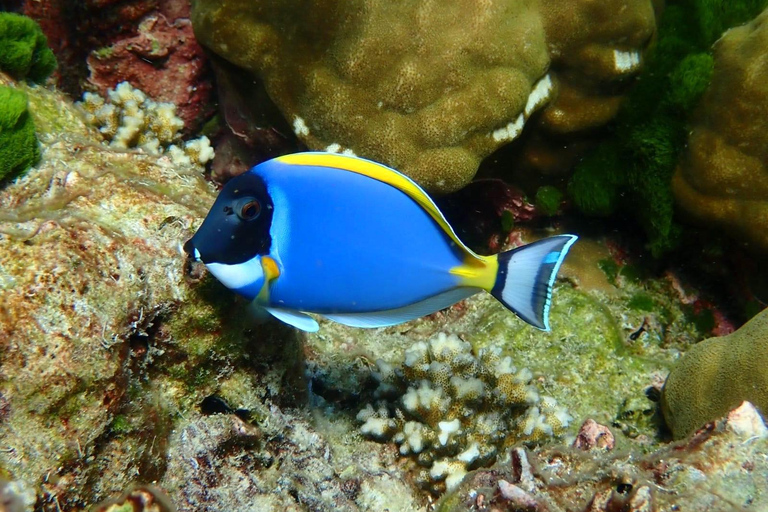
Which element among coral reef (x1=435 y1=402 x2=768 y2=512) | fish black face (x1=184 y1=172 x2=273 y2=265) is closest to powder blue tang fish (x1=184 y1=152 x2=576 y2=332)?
fish black face (x1=184 y1=172 x2=273 y2=265)

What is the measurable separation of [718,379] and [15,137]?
4.57 metres

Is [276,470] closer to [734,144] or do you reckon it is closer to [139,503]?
[139,503]

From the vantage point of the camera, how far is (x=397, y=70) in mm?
3428

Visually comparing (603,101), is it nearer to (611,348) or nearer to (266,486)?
(611,348)

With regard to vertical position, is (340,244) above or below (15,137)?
above

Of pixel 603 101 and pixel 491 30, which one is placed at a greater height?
pixel 491 30

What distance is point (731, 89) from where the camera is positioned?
365 cm

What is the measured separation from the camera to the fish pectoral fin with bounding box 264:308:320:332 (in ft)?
6.35

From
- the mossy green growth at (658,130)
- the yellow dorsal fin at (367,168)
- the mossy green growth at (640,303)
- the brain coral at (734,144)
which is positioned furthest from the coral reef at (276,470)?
the brain coral at (734,144)

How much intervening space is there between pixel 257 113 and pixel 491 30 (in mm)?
1952

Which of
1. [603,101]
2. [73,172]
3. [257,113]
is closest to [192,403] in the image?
[73,172]

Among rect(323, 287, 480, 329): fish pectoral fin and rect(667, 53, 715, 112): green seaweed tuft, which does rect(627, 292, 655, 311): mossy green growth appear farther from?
rect(323, 287, 480, 329): fish pectoral fin

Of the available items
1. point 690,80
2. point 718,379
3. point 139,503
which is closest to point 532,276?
point 139,503

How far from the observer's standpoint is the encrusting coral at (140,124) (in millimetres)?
4203
